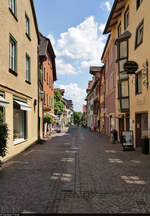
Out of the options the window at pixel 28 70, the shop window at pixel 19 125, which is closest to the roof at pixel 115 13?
the window at pixel 28 70

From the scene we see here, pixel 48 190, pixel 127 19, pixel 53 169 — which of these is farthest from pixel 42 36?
pixel 48 190

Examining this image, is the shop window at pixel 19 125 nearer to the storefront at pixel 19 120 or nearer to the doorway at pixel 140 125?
the storefront at pixel 19 120

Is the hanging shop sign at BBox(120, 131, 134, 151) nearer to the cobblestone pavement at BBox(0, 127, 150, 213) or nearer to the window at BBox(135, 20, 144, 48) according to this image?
the cobblestone pavement at BBox(0, 127, 150, 213)

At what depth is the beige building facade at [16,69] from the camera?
9.59m

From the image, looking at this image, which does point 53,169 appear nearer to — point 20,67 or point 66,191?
point 66,191

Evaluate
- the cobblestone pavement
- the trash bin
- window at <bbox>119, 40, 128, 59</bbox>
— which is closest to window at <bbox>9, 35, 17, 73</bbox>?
the cobblestone pavement

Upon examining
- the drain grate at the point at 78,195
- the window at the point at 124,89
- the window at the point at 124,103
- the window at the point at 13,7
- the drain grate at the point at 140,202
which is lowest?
the drain grate at the point at 78,195

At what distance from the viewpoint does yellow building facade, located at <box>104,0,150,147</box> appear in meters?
12.4

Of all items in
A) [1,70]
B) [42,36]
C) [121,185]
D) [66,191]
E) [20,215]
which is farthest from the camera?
[42,36]

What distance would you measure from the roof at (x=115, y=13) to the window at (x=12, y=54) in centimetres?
995

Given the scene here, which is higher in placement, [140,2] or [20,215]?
[140,2]

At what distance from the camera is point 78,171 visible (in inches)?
303

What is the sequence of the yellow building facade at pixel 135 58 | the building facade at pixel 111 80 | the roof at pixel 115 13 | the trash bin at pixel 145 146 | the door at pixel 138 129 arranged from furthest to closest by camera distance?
the building facade at pixel 111 80, the roof at pixel 115 13, the door at pixel 138 129, the yellow building facade at pixel 135 58, the trash bin at pixel 145 146

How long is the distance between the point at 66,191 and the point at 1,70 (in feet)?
20.3
